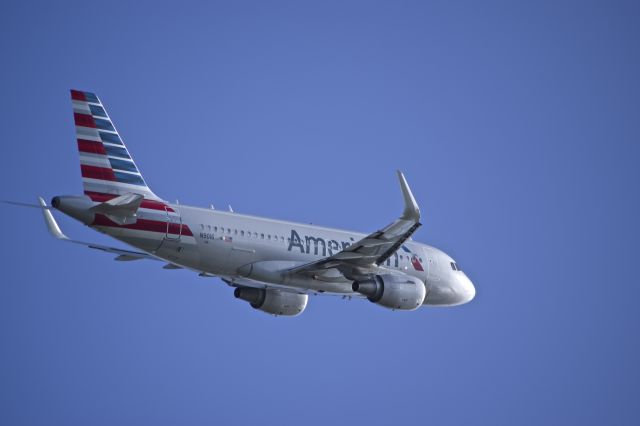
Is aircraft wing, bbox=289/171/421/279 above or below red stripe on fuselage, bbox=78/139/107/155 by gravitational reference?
below

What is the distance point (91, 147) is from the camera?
4512 cm

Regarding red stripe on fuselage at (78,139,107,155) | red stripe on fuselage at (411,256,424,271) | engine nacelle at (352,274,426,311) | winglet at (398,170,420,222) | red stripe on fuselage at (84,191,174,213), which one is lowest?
engine nacelle at (352,274,426,311)

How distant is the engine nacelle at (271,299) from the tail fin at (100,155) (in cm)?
937

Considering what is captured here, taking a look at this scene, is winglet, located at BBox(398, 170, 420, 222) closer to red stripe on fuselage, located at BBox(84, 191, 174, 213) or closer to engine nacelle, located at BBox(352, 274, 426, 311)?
engine nacelle, located at BBox(352, 274, 426, 311)

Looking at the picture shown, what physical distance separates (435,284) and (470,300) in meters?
3.16

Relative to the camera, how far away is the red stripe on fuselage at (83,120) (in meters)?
45.2

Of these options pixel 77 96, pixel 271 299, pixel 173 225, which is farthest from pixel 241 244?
pixel 77 96

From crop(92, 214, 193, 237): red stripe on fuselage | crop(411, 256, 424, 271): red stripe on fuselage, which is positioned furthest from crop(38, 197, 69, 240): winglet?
crop(411, 256, 424, 271): red stripe on fuselage

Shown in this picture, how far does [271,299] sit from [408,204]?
38.0 ft

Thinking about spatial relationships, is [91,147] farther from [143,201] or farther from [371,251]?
[371,251]

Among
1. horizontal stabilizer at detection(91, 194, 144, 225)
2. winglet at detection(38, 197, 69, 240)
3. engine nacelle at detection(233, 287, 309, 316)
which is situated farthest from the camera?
engine nacelle at detection(233, 287, 309, 316)

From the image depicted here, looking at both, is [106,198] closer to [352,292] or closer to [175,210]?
[175,210]

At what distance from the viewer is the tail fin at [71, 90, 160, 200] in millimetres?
44812

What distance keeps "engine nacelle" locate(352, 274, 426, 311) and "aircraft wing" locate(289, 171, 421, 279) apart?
0.63m
